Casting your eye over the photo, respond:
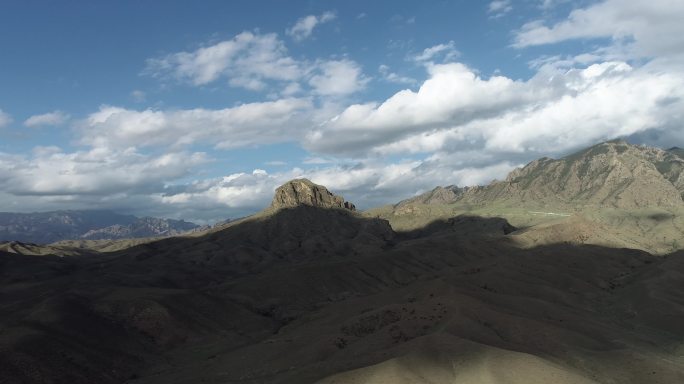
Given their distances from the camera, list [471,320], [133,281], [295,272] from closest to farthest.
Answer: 1. [471,320]
2. [295,272]
3. [133,281]

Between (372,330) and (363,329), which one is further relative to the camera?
(363,329)

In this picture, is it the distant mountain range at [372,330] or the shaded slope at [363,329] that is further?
the shaded slope at [363,329]

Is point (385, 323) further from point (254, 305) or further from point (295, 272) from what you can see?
point (295, 272)

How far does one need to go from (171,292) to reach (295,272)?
40.3 metres

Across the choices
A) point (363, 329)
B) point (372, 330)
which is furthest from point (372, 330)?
point (363, 329)

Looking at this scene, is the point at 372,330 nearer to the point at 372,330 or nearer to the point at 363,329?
the point at 372,330

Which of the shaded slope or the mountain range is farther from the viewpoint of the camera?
the shaded slope

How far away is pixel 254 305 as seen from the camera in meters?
126

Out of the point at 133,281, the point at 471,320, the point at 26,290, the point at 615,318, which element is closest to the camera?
the point at 471,320

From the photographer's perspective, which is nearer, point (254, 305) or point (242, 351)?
point (242, 351)

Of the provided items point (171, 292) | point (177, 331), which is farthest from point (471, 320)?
point (171, 292)

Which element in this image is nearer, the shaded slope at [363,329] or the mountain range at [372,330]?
the mountain range at [372,330]

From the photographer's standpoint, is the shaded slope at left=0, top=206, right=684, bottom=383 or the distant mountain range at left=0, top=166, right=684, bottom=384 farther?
the shaded slope at left=0, top=206, right=684, bottom=383

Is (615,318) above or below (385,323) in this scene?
below
